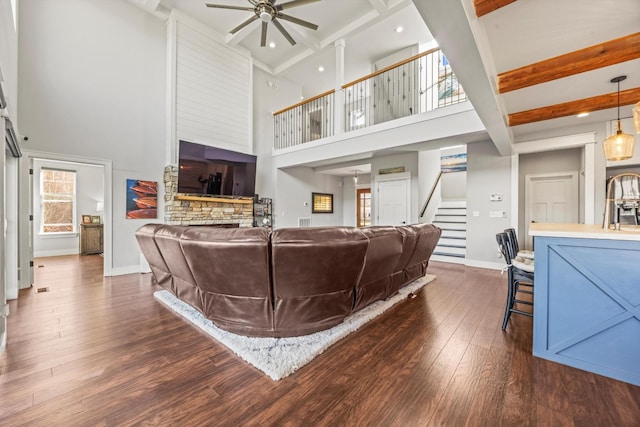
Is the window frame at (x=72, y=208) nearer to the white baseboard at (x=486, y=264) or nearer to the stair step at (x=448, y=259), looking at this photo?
the stair step at (x=448, y=259)

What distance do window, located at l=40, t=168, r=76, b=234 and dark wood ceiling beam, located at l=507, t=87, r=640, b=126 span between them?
33.4ft

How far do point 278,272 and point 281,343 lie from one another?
599 millimetres

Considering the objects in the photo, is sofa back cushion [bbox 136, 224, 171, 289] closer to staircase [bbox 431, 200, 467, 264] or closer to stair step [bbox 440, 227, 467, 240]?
staircase [bbox 431, 200, 467, 264]

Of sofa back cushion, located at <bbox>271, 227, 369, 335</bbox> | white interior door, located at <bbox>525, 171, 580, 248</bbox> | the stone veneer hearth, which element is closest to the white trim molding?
white interior door, located at <bbox>525, 171, 580, 248</bbox>

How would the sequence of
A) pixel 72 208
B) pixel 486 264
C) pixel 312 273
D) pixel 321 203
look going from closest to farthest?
pixel 312 273 < pixel 486 264 < pixel 72 208 < pixel 321 203

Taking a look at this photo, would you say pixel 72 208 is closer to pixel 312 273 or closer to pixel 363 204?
pixel 312 273

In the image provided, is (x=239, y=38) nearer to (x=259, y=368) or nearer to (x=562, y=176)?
(x=259, y=368)

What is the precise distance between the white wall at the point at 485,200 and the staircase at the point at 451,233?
1.63 feet

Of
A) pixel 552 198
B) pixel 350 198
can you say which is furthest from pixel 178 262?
pixel 350 198

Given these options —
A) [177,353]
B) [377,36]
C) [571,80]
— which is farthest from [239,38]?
[177,353]

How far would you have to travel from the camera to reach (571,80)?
9.64 ft

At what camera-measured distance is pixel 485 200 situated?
5012mm

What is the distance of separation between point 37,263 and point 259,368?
22.1ft

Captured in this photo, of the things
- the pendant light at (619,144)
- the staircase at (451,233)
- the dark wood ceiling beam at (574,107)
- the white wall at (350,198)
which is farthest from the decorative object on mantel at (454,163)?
the pendant light at (619,144)
